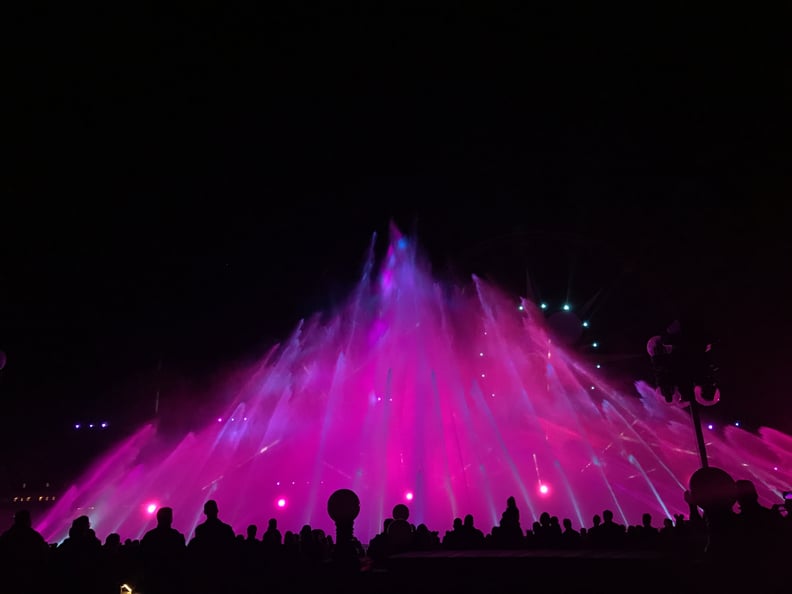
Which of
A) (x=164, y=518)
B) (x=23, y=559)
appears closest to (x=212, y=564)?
(x=164, y=518)

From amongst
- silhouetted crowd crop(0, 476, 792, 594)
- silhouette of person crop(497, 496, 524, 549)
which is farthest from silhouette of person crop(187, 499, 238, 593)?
silhouette of person crop(497, 496, 524, 549)

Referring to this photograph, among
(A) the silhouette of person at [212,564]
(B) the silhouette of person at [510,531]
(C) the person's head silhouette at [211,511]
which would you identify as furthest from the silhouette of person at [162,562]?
(B) the silhouette of person at [510,531]

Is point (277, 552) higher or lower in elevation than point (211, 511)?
lower

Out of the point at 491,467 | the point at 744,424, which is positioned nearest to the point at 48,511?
the point at 491,467

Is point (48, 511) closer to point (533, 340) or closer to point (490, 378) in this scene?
point (490, 378)

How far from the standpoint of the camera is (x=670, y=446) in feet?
149

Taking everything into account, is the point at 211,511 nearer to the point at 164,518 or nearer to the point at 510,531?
the point at 164,518

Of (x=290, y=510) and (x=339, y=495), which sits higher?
(x=290, y=510)

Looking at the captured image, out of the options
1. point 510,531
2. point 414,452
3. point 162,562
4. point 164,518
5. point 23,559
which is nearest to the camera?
point 162,562

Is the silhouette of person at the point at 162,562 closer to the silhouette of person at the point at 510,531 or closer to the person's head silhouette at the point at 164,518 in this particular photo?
the person's head silhouette at the point at 164,518

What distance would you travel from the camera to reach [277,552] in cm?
690

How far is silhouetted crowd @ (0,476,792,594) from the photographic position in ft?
15.5

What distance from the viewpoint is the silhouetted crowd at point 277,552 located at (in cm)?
473

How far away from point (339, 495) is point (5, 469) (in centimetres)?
4852
